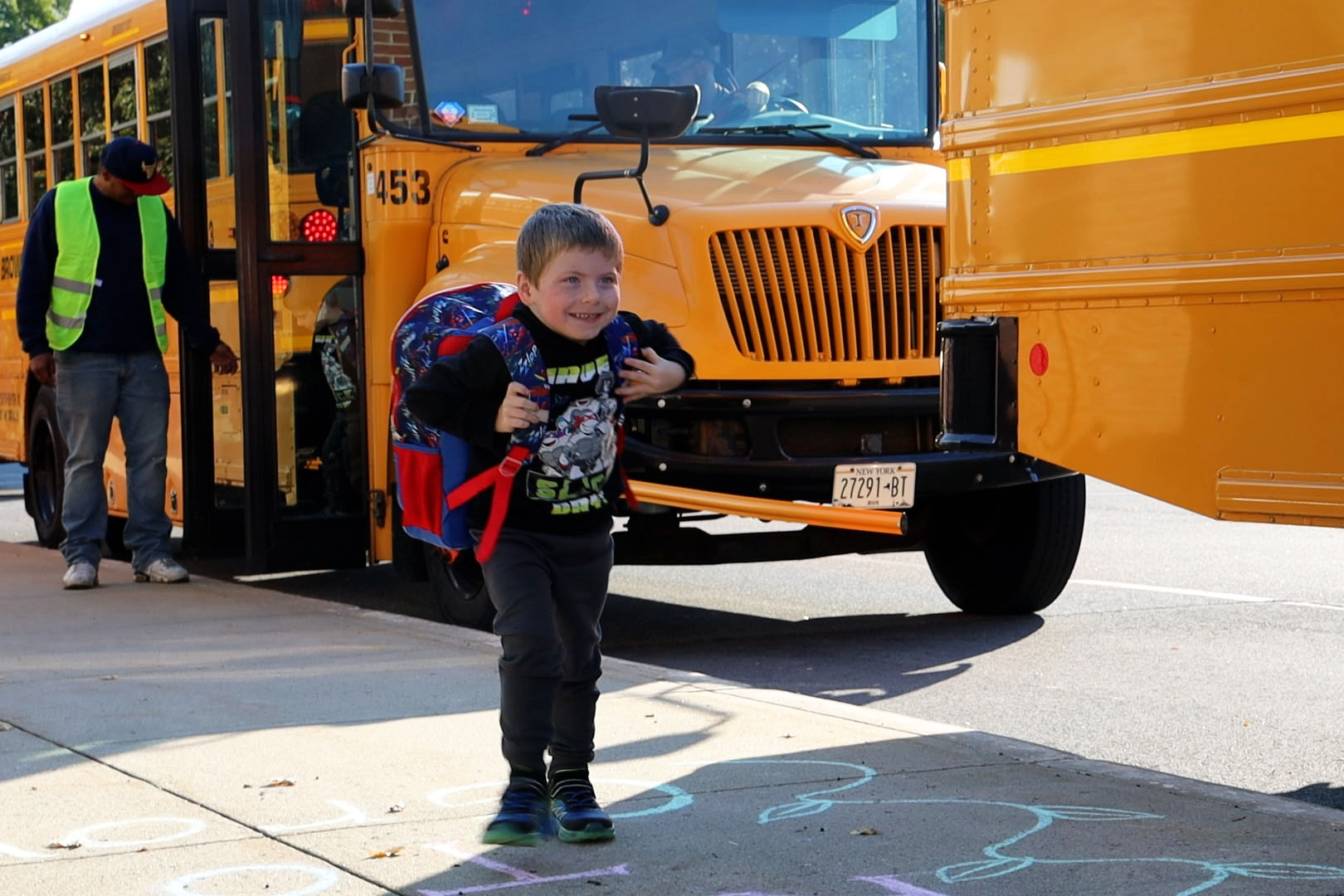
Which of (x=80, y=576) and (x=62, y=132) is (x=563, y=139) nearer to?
(x=80, y=576)

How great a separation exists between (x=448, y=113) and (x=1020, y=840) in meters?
4.91

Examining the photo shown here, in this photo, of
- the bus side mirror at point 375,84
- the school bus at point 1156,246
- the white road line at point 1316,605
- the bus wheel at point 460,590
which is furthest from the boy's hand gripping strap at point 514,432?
the white road line at point 1316,605

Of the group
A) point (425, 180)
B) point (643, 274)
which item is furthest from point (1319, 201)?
point (425, 180)

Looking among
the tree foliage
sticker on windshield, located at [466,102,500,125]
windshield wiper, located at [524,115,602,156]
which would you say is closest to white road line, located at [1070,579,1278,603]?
windshield wiper, located at [524,115,602,156]

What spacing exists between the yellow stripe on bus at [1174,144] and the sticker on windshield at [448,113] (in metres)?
3.57

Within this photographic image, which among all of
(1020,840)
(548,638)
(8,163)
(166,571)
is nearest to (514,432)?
(548,638)

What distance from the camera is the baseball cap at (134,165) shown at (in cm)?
909

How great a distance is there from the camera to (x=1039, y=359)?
17.7 feet

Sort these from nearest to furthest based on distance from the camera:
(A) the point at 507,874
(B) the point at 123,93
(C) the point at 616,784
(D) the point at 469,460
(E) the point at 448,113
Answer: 1. (A) the point at 507,874
2. (D) the point at 469,460
3. (C) the point at 616,784
4. (E) the point at 448,113
5. (B) the point at 123,93

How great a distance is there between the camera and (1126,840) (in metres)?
4.48

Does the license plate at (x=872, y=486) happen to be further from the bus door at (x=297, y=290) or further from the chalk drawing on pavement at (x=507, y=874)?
the chalk drawing on pavement at (x=507, y=874)

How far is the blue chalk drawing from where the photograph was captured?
4207mm

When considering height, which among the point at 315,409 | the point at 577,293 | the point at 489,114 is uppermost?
the point at 489,114

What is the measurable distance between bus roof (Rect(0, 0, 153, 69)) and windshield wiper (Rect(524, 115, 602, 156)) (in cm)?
266
